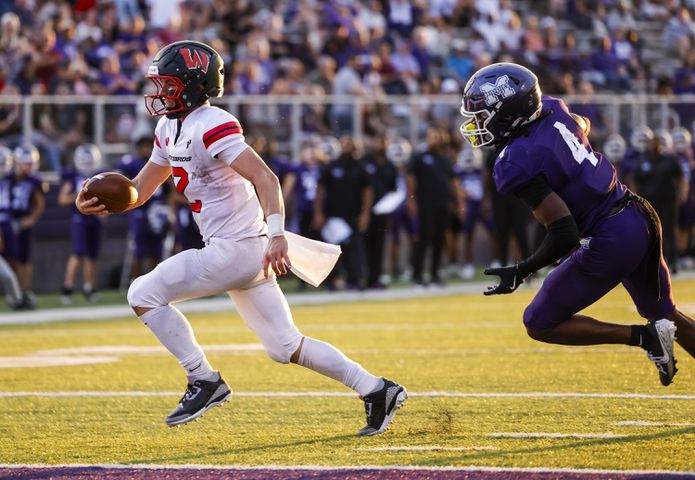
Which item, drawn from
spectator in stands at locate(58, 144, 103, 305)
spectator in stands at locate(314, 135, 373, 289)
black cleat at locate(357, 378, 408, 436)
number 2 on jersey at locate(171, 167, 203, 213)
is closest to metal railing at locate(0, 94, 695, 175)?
spectator in stands at locate(58, 144, 103, 305)

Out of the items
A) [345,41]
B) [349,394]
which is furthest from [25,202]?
[349,394]

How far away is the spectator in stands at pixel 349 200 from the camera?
15.9m

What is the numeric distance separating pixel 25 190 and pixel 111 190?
9065 mm

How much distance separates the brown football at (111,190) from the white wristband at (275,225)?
0.89 m

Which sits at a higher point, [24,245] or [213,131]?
[213,131]

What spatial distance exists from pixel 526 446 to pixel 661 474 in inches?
30.4

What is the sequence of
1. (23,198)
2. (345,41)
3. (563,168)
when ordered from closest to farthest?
1. (563,168)
2. (23,198)
3. (345,41)

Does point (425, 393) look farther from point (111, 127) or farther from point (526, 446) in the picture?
point (111, 127)

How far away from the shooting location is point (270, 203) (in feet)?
19.0

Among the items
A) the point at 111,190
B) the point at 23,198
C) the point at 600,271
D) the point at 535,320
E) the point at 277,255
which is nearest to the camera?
the point at 277,255

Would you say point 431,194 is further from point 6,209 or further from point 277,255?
point 277,255

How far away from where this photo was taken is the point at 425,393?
7496 mm

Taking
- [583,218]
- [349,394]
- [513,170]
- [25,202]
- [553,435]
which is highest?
[513,170]

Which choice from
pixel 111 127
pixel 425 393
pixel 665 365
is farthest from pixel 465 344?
pixel 111 127
